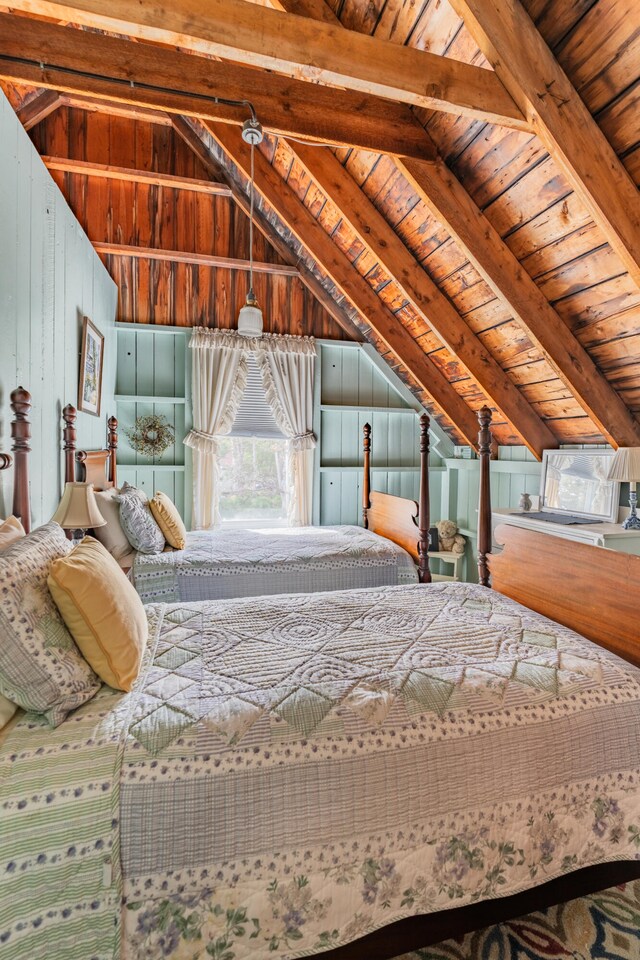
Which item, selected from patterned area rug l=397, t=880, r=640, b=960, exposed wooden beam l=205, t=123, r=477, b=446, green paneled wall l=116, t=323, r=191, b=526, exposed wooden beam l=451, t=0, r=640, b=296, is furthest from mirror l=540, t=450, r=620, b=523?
green paneled wall l=116, t=323, r=191, b=526

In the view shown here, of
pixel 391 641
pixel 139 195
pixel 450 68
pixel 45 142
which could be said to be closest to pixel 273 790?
pixel 391 641

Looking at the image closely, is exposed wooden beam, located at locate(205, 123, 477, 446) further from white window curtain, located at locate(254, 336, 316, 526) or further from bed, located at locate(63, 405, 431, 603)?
bed, located at locate(63, 405, 431, 603)

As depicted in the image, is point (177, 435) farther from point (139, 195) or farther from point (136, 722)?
point (136, 722)

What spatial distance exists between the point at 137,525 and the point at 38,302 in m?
1.28

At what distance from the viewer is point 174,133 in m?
4.00

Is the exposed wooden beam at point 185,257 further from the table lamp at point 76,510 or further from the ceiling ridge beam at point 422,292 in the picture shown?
the table lamp at point 76,510

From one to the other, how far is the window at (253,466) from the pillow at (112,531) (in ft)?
5.54

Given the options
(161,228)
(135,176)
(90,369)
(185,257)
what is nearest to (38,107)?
(135,176)

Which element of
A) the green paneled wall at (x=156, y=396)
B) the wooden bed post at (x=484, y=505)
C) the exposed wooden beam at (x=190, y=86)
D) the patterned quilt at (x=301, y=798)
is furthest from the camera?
the green paneled wall at (x=156, y=396)

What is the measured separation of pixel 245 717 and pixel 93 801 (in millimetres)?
336

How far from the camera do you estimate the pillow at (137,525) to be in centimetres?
273

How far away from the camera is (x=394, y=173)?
2.75m

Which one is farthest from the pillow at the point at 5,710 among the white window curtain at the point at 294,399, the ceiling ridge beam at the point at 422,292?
the white window curtain at the point at 294,399

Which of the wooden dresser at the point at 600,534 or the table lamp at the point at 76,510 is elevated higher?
the table lamp at the point at 76,510
